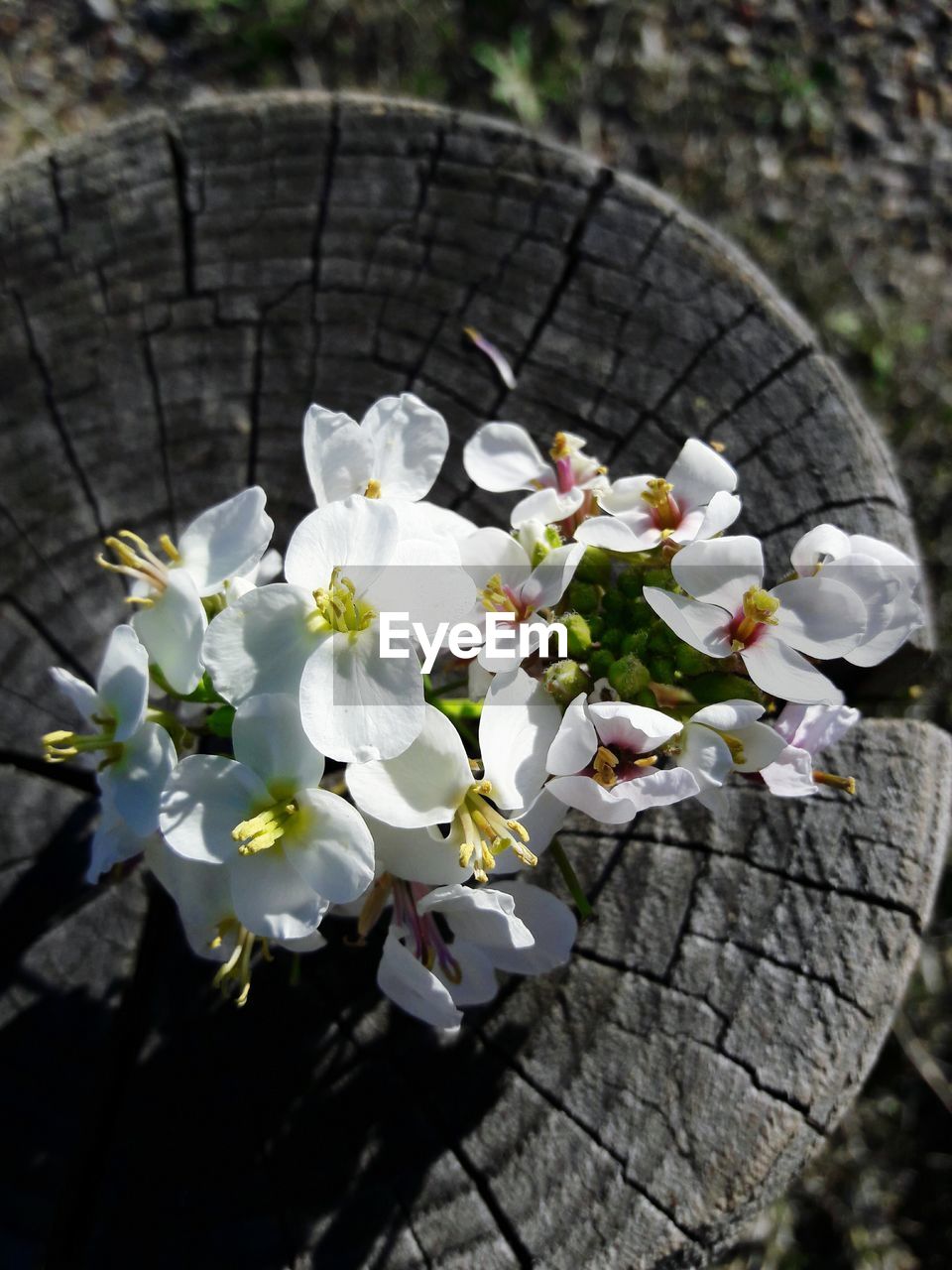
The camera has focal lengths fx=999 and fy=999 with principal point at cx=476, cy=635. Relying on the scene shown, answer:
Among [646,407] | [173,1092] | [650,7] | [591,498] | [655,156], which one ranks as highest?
[650,7]

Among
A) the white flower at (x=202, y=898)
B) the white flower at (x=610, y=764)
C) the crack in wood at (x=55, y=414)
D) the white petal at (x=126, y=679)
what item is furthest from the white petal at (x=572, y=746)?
the crack in wood at (x=55, y=414)

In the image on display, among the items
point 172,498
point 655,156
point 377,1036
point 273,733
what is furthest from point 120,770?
point 655,156


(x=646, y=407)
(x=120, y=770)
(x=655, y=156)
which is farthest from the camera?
(x=655, y=156)

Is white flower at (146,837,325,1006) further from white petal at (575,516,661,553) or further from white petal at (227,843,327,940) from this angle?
white petal at (575,516,661,553)

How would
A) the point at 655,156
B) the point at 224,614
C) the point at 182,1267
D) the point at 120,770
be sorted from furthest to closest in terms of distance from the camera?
the point at 655,156
the point at 182,1267
the point at 120,770
the point at 224,614

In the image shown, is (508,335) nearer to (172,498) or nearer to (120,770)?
(172,498)

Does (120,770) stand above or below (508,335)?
below

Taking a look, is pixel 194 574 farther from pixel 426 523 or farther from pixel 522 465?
pixel 522 465

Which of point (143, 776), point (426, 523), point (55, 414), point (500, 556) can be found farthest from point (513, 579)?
point (55, 414)
